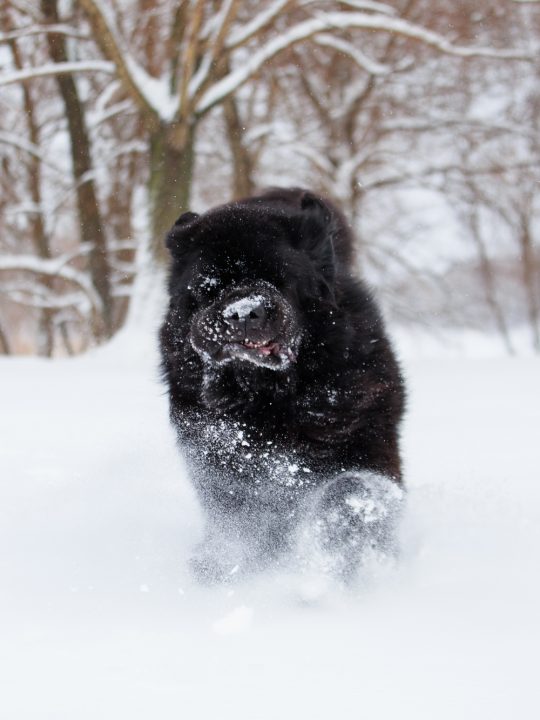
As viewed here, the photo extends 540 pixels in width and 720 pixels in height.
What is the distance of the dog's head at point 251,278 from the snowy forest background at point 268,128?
21.1 feet

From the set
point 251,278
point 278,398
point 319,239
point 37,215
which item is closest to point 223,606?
point 278,398

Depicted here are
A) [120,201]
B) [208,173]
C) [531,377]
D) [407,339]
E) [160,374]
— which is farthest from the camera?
[407,339]

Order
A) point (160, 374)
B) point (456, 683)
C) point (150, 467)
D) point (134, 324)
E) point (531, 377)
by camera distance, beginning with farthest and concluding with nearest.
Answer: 1. point (134, 324)
2. point (531, 377)
3. point (150, 467)
4. point (160, 374)
5. point (456, 683)

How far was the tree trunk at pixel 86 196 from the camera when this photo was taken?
44.6ft

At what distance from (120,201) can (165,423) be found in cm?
1243

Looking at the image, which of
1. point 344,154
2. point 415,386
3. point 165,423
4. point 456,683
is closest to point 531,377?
point 415,386

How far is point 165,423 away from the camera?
454cm

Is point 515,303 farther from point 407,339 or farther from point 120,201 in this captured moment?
point 120,201

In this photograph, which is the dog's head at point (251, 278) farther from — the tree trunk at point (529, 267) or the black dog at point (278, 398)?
the tree trunk at point (529, 267)

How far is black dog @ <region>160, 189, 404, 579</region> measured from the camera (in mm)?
2947

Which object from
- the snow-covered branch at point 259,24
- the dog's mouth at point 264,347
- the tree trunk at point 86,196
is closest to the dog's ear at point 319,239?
the dog's mouth at point 264,347

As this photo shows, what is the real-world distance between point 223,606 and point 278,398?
0.91 metres

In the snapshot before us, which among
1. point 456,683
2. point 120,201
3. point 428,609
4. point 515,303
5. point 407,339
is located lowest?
point 515,303

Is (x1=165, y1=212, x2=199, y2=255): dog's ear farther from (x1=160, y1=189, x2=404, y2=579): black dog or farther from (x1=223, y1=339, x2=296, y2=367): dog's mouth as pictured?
(x1=223, y1=339, x2=296, y2=367): dog's mouth
